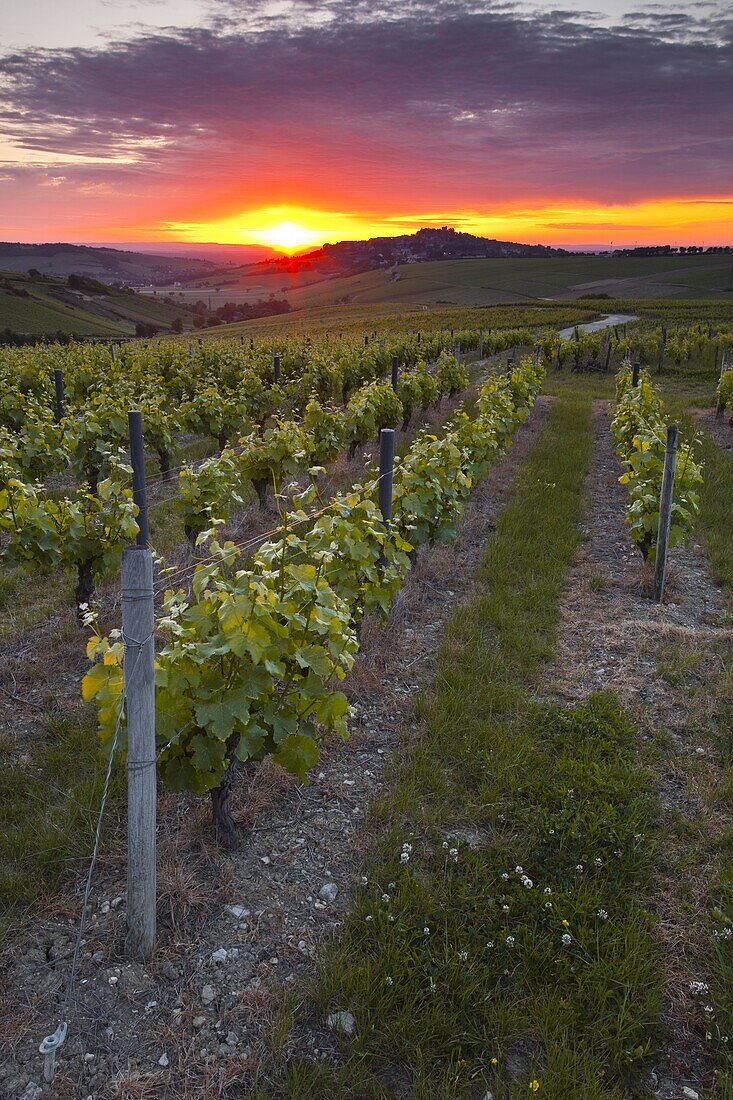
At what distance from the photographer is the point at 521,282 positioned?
79000mm

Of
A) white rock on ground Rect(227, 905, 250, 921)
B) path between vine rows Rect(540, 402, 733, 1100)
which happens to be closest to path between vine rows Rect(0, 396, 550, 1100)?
white rock on ground Rect(227, 905, 250, 921)

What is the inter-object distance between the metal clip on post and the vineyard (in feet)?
0.05

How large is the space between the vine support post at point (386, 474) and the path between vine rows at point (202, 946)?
6.56ft

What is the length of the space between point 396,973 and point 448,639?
10.4 ft

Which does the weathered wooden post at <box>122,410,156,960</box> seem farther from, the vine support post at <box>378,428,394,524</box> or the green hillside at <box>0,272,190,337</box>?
the green hillside at <box>0,272,190,337</box>

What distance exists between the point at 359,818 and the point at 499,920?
3.40 feet

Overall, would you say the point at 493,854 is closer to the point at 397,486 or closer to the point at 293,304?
the point at 397,486

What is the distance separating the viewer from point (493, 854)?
381 centimetres

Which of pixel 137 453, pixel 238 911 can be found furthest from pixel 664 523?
pixel 238 911

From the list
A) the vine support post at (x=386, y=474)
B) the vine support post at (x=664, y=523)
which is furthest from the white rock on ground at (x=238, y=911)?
the vine support post at (x=664, y=523)

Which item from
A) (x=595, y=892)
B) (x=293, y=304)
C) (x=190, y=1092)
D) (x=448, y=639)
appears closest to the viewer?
(x=190, y=1092)

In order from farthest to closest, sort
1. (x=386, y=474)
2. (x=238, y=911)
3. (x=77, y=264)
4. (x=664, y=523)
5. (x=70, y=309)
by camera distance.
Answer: (x=77, y=264) → (x=70, y=309) → (x=664, y=523) → (x=386, y=474) → (x=238, y=911)

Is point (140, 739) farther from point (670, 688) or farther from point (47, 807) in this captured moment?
point (670, 688)

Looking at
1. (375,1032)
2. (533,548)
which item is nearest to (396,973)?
(375,1032)
